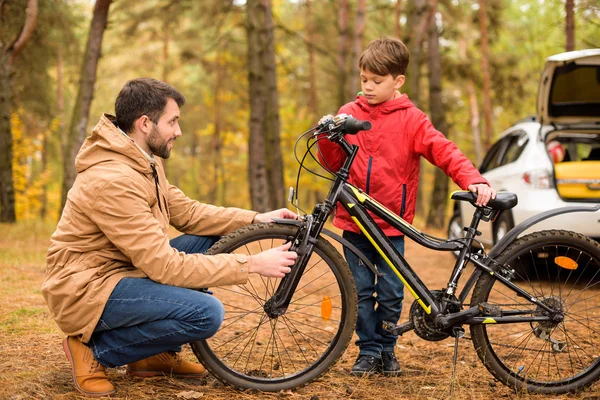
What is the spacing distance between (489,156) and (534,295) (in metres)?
5.01

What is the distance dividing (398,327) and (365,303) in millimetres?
360

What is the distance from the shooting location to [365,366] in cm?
372

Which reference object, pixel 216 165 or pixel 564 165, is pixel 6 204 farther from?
pixel 216 165

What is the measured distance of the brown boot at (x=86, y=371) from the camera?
3.13 metres

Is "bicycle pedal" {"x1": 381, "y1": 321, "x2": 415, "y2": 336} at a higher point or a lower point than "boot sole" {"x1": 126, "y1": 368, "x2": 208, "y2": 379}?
higher

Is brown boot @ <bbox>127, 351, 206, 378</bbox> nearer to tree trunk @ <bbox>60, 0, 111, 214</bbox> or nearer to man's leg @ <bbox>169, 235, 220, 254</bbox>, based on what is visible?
man's leg @ <bbox>169, 235, 220, 254</bbox>

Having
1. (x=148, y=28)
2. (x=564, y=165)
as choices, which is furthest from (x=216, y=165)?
(x=564, y=165)

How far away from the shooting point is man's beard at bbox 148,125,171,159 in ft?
→ 10.7

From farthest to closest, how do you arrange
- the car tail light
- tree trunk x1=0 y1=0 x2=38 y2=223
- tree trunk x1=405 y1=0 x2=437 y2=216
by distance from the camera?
tree trunk x1=405 y1=0 x2=437 y2=216 → tree trunk x1=0 y1=0 x2=38 y2=223 → the car tail light

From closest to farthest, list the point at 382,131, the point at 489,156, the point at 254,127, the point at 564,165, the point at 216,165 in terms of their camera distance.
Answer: the point at 382,131
the point at 564,165
the point at 489,156
the point at 254,127
the point at 216,165

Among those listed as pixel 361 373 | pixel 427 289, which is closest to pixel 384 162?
pixel 427 289

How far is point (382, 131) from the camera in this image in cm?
369

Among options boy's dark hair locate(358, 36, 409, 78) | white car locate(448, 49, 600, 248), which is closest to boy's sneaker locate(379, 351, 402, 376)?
boy's dark hair locate(358, 36, 409, 78)

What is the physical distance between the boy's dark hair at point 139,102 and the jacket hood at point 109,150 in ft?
0.33
